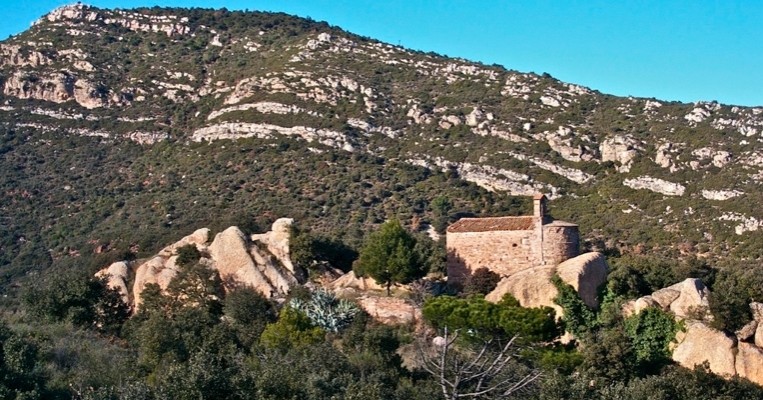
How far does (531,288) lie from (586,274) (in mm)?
2231

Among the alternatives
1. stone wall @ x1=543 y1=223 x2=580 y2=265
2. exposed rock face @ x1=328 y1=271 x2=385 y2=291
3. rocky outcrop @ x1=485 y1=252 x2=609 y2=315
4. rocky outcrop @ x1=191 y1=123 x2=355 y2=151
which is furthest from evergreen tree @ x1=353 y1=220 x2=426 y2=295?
rocky outcrop @ x1=191 y1=123 x2=355 y2=151

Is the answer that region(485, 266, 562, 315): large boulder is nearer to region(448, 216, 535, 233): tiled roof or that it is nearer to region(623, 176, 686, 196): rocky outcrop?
region(448, 216, 535, 233): tiled roof

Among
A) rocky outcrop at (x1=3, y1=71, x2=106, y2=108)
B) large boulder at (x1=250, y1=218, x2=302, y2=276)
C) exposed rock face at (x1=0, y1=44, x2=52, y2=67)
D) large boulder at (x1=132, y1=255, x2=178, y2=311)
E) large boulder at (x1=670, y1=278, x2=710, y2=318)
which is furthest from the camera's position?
exposed rock face at (x1=0, y1=44, x2=52, y2=67)

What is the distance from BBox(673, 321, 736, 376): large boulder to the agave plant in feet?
42.4

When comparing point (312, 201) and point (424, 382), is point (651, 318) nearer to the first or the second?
point (424, 382)

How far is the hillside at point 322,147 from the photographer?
6200 cm

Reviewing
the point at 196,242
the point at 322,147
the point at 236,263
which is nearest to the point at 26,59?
the point at 322,147

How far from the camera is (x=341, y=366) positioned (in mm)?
28906

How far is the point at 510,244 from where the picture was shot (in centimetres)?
3800

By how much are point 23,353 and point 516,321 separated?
17618mm

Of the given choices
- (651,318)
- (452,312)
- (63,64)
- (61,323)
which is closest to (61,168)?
(63,64)

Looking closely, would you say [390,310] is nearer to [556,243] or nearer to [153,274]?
[556,243]

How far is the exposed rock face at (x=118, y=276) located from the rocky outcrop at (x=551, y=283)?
1707 cm

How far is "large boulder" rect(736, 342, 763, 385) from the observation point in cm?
3106
